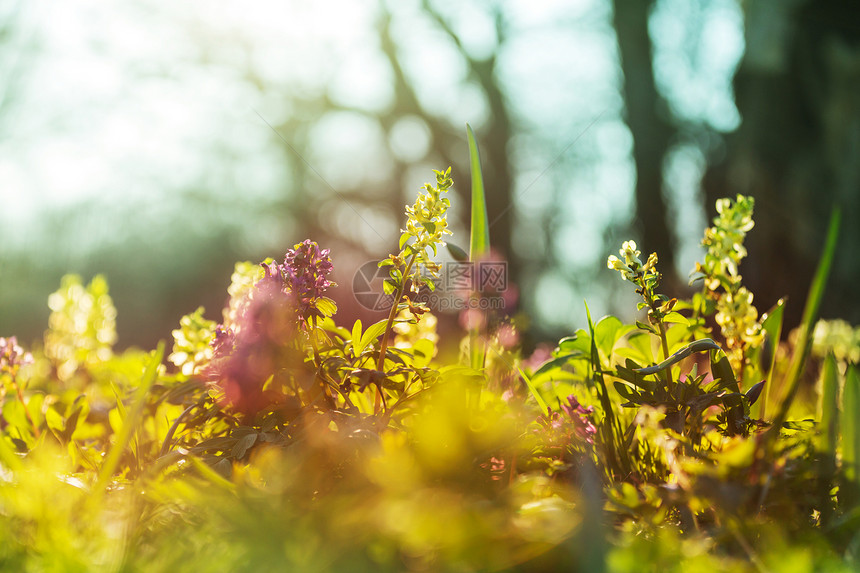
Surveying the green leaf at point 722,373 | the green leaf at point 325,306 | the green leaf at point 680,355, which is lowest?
the green leaf at point 722,373

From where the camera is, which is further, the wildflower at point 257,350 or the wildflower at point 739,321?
the wildflower at point 739,321

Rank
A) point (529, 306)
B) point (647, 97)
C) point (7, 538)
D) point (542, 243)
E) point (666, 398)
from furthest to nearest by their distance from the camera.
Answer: point (542, 243), point (529, 306), point (647, 97), point (666, 398), point (7, 538)

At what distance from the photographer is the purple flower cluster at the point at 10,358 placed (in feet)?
4.77

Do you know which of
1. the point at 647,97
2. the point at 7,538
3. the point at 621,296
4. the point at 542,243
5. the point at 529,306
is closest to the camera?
the point at 7,538

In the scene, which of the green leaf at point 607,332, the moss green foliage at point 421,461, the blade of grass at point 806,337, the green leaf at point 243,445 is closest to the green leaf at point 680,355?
the moss green foliage at point 421,461

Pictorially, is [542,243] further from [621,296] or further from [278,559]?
[278,559]

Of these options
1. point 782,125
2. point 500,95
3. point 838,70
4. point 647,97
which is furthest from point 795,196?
point 500,95

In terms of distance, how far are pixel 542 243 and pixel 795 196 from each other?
3.98 m

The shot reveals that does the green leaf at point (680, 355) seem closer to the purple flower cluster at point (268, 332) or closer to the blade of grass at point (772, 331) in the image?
the blade of grass at point (772, 331)

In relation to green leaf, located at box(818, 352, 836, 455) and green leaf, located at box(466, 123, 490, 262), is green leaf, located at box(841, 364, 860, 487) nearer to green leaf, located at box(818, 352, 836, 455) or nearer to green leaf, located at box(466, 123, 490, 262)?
green leaf, located at box(818, 352, 836, 455)

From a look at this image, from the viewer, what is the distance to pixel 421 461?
2.55ft

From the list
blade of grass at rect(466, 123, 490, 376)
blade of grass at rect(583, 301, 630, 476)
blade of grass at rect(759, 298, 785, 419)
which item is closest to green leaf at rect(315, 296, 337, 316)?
blade of grass at rect(466, 123, 490, 376)

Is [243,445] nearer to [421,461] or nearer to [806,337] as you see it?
[421,461]

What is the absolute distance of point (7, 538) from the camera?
0.67 metres
